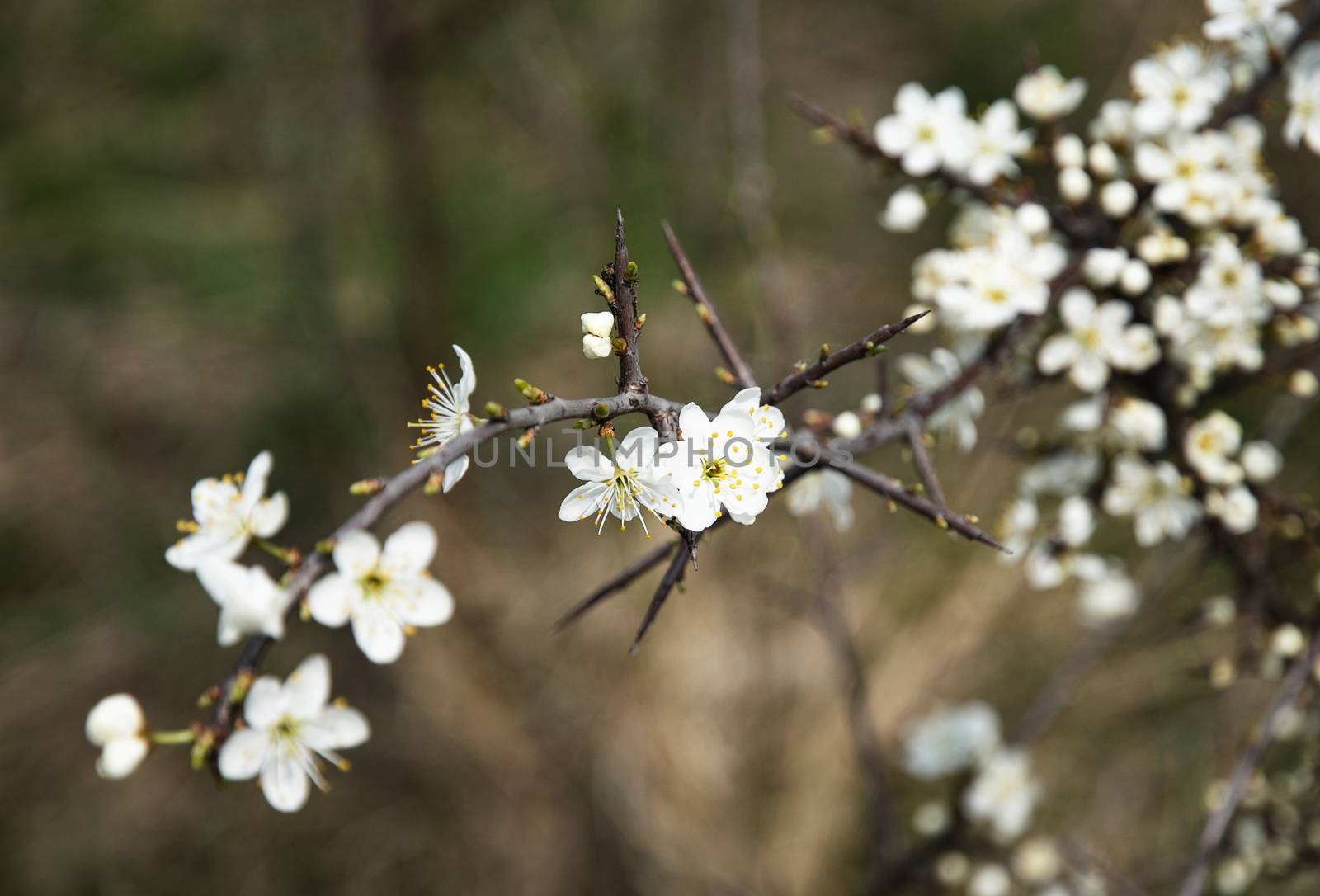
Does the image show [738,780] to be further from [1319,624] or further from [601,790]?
[1319,624]

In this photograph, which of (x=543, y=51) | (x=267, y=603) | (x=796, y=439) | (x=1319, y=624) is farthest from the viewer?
(x=543, y=51)

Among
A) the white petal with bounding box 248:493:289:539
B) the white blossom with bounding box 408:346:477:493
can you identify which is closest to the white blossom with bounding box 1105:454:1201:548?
the white blossom with bounding box 408:346:477:493

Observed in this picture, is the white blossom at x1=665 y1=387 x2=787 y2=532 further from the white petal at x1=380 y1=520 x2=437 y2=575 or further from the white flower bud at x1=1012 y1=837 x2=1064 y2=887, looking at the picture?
the white flower bud at x1=1012 y1=837 x2=1064 y2=887

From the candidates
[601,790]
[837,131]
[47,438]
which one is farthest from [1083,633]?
[47,438]

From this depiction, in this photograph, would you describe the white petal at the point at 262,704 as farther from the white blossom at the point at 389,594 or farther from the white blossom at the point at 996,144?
the white blossom at the point at 996,144

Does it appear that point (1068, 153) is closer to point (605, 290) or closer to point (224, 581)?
point (605, 290)

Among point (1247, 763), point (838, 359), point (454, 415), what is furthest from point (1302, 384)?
point (454, 415)
